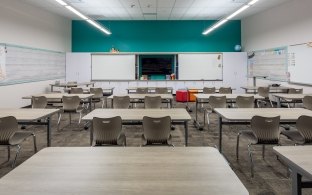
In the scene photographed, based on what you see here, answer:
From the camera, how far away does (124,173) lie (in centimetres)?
162

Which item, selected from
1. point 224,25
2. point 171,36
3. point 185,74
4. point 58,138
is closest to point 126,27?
point 171,36

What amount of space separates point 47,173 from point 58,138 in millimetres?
4301

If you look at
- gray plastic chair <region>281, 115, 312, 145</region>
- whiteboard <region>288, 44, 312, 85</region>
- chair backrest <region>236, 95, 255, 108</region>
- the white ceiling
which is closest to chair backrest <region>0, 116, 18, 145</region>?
gray plastic chair <region>281, 115, 312, 145</region>

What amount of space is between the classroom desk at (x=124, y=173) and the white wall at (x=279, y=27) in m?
7.09

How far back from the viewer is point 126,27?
13.0 metres

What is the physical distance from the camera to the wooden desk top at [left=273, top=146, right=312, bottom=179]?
1.66 metres

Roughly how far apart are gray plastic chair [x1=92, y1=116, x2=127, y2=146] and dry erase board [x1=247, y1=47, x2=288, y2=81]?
7.27 meters

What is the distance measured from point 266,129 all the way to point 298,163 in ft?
5.97

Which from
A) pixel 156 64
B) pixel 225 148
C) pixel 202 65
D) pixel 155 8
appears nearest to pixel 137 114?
pixel 225 148

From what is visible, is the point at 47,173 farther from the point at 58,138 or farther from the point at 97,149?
the point at 58,138

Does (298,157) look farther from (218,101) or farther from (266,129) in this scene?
(218,101)

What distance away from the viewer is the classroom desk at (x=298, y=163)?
167cm

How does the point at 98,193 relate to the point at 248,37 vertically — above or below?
below

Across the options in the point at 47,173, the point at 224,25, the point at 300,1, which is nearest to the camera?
the point at 47,173
